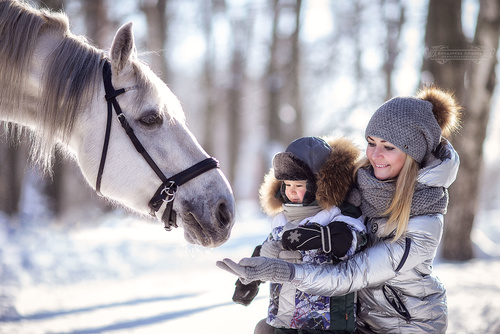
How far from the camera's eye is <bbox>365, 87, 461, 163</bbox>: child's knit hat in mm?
2062

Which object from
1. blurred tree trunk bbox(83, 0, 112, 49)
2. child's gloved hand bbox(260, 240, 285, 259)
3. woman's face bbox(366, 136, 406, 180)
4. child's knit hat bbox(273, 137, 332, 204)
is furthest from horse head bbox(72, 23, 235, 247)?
blurred tree trunk bbox(83, 0, 112, 49)

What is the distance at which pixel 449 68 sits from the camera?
6598 mm

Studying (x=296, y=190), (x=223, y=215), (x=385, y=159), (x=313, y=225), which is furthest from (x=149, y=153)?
(x=385, y=159)

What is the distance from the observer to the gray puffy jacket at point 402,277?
6.32 feet

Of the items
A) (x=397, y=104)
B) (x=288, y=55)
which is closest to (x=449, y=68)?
(x=397, y=104)

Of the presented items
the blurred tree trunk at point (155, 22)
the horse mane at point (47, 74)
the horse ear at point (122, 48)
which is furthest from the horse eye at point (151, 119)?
the blurred tree trunk at point (155, 22)

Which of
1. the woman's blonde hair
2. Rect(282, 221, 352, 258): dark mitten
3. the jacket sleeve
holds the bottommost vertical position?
the jacket sleeve

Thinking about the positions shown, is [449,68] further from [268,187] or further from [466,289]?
[268,187]

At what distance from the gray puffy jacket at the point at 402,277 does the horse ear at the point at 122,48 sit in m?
1.49

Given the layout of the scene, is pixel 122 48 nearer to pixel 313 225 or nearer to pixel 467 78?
pixel 313 225

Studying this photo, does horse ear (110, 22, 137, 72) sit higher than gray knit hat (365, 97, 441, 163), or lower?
higher

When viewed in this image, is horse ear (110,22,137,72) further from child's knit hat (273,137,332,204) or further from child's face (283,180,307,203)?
child's face (283,180,307,203)

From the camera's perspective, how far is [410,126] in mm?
2061

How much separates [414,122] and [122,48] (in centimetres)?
164
